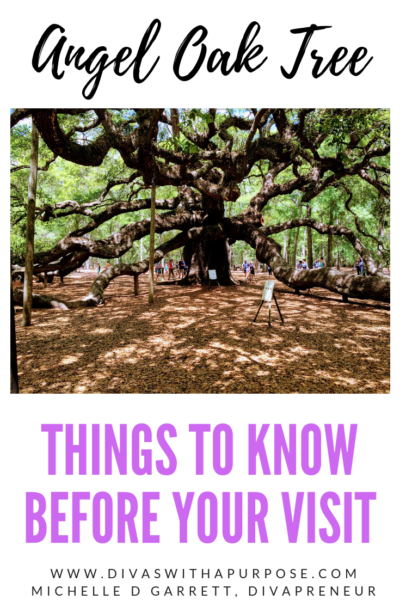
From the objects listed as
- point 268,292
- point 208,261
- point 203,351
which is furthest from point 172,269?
point 203,351

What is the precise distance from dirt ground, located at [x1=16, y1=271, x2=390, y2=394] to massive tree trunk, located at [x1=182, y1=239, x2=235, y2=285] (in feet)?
20.9

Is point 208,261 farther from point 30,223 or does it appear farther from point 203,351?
point 203,351

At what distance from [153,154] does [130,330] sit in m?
Answer: 5.34

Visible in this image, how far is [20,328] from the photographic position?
8148 mm

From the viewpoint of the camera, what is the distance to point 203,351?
6.27 metres

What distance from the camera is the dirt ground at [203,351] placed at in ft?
15.7

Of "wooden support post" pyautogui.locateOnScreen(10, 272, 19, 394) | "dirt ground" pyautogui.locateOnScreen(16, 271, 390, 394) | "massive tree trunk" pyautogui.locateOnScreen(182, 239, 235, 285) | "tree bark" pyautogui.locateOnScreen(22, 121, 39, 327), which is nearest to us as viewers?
"wooden support post" pyautogui.locateOnScreen(10, 272, 19, 394)

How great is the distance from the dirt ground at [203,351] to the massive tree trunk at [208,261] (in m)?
6.36

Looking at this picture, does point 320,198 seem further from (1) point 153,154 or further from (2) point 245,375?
(2) point 245,375

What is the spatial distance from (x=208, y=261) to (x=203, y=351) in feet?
36.2

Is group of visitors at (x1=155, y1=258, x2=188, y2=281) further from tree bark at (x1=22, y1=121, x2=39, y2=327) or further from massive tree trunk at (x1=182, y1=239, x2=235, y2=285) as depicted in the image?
tree bark at (x1=22, y1=121, x2=39, y2=327)

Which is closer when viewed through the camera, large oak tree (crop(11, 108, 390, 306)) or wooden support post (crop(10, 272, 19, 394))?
wooden support post (crop(10, 272, 19, 394))

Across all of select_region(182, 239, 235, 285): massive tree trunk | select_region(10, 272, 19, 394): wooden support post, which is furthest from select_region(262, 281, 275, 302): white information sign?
select_region(182, 239, 235, 285): massive tree trunk

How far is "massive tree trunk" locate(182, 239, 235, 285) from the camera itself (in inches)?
663
